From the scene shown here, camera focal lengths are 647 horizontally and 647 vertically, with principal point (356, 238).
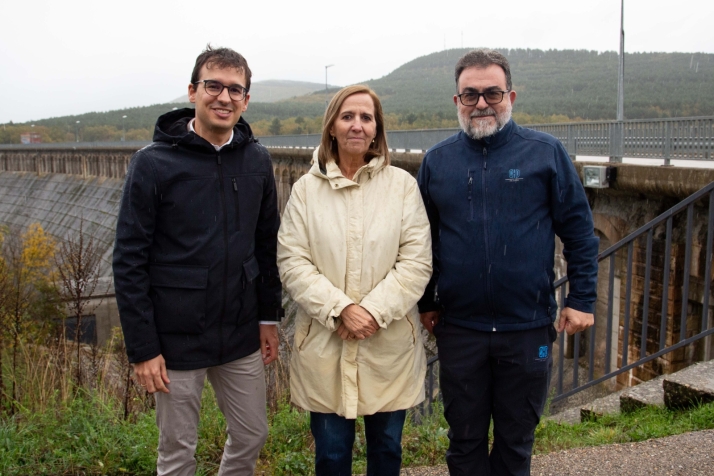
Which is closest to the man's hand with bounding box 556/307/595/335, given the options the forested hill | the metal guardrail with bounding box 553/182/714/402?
the metal guardrail with bounding box 553/182/714/402

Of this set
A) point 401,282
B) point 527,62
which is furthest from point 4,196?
point 527,62

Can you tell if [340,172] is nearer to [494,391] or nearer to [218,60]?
[218,60]

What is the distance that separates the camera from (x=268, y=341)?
2.90 metres

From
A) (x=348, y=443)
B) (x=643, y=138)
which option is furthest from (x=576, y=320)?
(x=643, y=138)

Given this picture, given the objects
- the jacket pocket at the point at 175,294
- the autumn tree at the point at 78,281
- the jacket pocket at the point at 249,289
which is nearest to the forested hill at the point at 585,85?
the autumn tree at the point at 78,281

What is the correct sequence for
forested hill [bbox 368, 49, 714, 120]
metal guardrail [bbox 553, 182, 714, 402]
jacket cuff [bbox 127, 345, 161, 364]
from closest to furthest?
jacket cuff [bbox 127, 345, 161, 364] < metal guardrail [bbox 553, 182, 714, 402] < forested hill [bbox 368, 49, 714, 120]

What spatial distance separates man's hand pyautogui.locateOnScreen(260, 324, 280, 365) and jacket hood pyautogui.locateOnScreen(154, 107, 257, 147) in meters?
0.82

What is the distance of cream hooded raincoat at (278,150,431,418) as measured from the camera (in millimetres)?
2705

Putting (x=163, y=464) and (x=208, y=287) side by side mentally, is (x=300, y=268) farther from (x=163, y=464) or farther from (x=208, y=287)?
(x=163, y=464)

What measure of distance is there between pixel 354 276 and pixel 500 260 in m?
0.61

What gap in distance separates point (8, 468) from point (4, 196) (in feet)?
210

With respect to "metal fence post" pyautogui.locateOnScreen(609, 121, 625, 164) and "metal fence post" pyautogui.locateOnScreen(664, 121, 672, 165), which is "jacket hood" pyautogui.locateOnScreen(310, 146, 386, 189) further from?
"metal fence post" pyautogui.locateOnScreen(609, 121, 625, 164)

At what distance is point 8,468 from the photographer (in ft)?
10.6

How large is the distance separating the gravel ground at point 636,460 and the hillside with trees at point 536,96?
1386 inches
